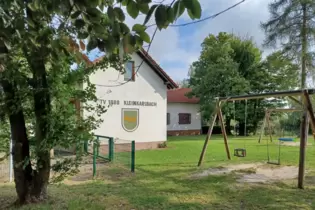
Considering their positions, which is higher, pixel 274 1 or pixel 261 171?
pixel 274 1

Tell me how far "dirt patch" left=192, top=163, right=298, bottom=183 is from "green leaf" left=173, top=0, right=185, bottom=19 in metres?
6.42

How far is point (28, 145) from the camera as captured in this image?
4848 mm

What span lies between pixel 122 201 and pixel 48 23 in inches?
147

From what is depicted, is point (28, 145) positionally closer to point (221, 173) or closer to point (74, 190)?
point (74, 190)

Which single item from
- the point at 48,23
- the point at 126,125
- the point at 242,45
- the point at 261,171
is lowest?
the point at 261,171

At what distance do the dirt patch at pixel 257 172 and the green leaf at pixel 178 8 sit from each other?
6.42 meters

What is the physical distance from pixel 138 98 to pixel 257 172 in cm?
759

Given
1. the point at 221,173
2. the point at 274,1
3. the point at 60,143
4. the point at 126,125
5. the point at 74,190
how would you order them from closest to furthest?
the point at 60,143 < the point at 74,190 < the point at 221,173 < the point at 126,125 < the point at 274,1

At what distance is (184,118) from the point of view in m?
26.9

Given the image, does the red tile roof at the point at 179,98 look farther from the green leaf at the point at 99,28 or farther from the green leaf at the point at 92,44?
the green leaf at the point at 99,28

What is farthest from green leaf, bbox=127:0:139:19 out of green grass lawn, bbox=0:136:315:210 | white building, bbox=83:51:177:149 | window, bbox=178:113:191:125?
window, bbox=178:113:191:125

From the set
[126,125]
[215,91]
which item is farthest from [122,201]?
[215,91]

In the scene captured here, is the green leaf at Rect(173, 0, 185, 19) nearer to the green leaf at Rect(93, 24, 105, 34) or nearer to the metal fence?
the green leaf at Rect(93, 24, 105, 34)

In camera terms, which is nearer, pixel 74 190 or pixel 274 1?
pixel 74 190
